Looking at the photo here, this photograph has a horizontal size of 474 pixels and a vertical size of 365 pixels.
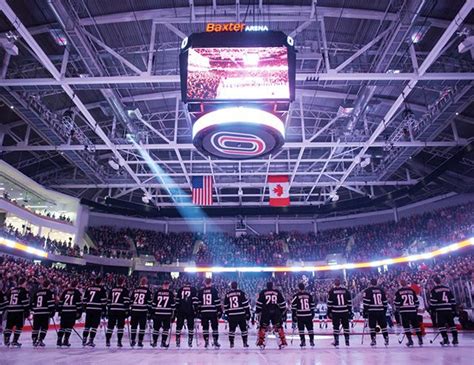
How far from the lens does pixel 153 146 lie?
72.1ft

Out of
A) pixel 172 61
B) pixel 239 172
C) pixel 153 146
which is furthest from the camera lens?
pixel 239 172

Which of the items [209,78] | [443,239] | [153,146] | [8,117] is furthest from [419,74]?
[8,117]

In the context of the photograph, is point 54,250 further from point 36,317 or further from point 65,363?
point 65,363

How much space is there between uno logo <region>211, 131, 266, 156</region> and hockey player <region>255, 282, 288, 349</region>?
4.98 meters

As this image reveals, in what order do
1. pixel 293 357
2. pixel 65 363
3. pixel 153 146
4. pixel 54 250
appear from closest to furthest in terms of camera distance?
pixel 65 363 → pixel 293 357 → pixel 153 146 → pixel 54 250

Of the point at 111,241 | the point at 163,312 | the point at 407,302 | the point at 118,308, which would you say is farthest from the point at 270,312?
the point at 111,241

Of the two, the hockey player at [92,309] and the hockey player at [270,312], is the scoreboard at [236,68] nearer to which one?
the hockey player at [270,312]

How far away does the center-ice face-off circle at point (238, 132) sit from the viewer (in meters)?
11.9

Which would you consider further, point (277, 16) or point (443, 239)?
point (443, 239)

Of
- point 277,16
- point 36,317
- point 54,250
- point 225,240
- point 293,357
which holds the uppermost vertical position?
point 277,16

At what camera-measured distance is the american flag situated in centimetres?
2561

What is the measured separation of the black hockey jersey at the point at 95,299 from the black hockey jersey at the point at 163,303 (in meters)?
1.74

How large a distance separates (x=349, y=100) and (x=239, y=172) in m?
9.87

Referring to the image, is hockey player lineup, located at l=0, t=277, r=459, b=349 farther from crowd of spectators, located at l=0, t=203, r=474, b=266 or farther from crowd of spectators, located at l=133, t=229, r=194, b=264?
crowd of spectators, located at l=133, t=229, r=194, b=264
